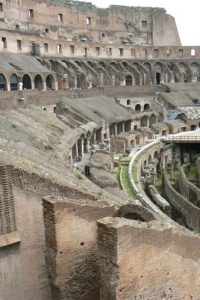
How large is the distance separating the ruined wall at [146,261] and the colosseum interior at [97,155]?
0.09ft


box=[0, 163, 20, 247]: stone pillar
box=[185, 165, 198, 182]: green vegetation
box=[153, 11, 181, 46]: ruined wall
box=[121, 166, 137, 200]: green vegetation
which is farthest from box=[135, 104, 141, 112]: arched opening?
box=[0, 163, 20, 247]: stone pillar

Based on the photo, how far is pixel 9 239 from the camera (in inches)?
375

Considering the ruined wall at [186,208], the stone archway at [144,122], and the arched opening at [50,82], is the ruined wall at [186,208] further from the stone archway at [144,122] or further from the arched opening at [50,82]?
the arched opening at [50,82]

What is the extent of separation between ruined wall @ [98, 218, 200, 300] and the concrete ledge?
244 centimetres

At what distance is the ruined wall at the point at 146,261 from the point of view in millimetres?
8133

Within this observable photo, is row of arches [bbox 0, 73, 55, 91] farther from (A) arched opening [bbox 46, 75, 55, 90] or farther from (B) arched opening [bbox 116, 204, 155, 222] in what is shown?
(B) arched opening [bbox 116, 204, 155, 222]

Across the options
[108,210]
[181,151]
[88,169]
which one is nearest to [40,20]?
[181,151]

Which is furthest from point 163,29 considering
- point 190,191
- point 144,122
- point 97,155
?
point 190,191

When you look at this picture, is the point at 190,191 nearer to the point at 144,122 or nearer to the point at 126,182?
the point at 126,182

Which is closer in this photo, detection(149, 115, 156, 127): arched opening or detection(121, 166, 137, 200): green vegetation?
detection(121, 166, 137, 200): green vegetation

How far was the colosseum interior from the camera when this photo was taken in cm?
923

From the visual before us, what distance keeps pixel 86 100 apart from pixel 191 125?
46.6 feet

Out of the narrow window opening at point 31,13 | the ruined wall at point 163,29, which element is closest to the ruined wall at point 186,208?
the narrow window opening at point 31,13

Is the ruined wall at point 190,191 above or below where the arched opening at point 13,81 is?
below
